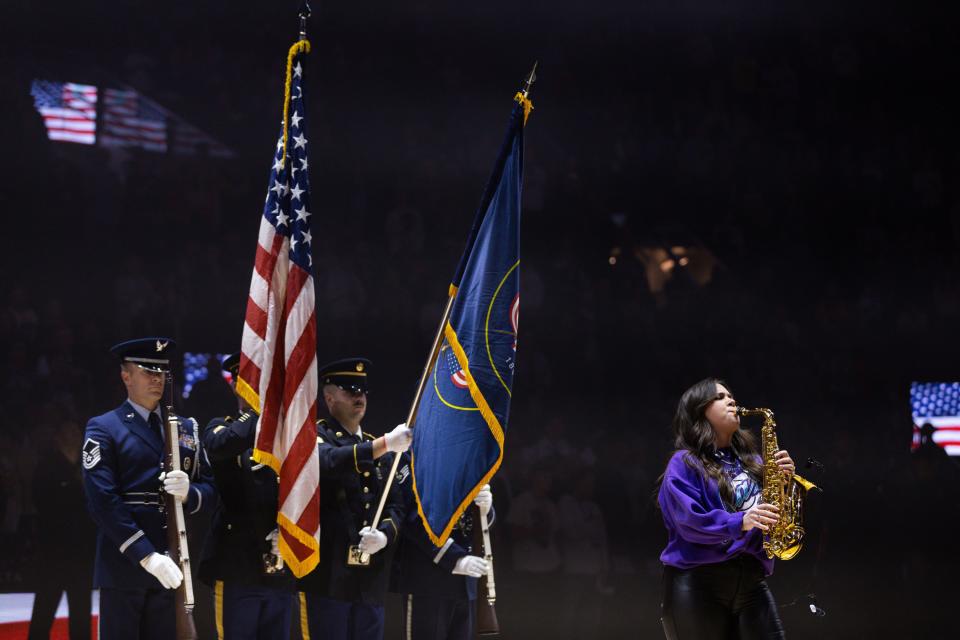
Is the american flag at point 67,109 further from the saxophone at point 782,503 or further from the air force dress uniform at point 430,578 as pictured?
the saxophone at point 782,503

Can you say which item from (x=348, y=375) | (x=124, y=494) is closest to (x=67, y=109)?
(x=348, y=375)

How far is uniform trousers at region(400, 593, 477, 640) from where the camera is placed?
4781mm

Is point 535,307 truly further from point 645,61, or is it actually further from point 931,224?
point 931,224

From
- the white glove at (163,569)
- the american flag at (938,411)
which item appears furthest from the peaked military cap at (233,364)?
the american flag at (938,411)

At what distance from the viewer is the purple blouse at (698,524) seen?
152 inches

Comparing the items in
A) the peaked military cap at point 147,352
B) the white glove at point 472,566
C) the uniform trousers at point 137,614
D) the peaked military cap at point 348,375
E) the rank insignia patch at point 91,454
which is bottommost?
the uniform trousers at point 137,614

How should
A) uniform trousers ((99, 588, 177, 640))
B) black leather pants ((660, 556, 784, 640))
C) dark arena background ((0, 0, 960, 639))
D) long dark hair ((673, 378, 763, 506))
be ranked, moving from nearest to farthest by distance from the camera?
1. black leather pants ((660, 556, 784, 640))
2. long dark hair ((673, 378, 763, 506))
3. uniform trousers ((99, 588, 177, 640))
4. dark arena background ((0, 0, 960, 639))

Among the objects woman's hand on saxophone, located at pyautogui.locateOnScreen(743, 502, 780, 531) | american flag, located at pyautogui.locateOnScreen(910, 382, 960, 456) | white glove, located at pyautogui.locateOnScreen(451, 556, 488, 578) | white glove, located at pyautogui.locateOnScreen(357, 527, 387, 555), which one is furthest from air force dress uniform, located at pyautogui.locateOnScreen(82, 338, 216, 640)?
american flag, located at pyautogui.locateOnScreen(910, 382, 960, 456)

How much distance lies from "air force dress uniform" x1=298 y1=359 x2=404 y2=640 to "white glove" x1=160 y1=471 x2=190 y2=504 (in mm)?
549

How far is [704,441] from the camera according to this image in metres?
4.09

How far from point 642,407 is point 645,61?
2130 mm

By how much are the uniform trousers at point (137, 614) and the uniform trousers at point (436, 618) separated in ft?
3.31

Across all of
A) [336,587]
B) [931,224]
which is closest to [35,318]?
[336,587]

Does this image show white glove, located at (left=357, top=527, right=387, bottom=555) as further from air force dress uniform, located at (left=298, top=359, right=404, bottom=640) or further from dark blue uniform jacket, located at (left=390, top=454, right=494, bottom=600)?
dark blue uniform jacket, located at (left=390, top=454, right=494, bottom=600)
